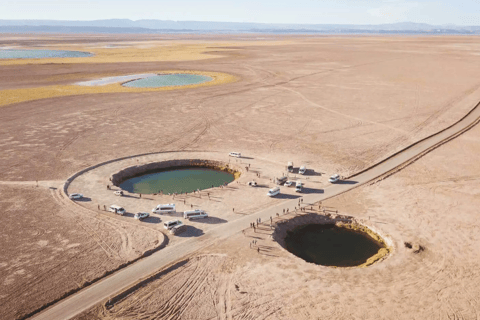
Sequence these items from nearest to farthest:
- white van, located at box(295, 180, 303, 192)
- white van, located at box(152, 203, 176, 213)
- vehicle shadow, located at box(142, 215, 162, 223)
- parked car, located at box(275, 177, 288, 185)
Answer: vehicle shadow, located at box(142, 215, 162, 223), white van, located at box(152, 203, 176, 213), white van, located at box(295, 180, 303, 192), parked car, located at box(275, 177, 288, 185)

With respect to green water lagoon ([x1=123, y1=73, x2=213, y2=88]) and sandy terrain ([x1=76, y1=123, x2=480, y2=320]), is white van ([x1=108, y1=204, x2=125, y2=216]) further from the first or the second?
green water lagoon ([x1=123, y1=73, x2=213, y2=88])

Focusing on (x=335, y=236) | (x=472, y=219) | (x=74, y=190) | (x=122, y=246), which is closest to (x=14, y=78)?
(x=74, y=190)

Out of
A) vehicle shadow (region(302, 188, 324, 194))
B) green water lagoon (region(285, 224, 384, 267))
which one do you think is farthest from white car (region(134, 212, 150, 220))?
vehicle shadow (region(302, 188, 324, 194))

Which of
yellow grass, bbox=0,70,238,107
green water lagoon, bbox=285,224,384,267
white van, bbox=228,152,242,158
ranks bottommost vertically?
green water lagoon, bbox=285,224,384,267

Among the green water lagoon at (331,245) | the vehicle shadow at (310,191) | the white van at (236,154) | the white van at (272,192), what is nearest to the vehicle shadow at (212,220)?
the green water lagoon at (331,245)

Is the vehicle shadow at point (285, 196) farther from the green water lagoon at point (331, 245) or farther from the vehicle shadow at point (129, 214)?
the vehicle shadow at point (129, 214)

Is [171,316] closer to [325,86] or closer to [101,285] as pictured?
[101,285]

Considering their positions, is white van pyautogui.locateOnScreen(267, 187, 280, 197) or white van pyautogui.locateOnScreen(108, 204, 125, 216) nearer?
white van pyautogui.locateOnScreen(108, 204, 125, 216)
